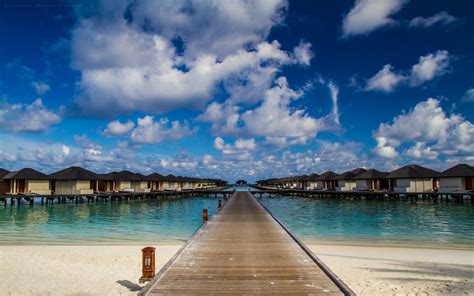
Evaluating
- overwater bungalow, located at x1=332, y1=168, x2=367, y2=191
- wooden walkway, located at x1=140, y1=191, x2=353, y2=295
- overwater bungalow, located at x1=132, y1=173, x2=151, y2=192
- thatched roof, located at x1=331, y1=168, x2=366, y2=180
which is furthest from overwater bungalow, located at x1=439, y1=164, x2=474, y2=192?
overwater bungalow, located at x1=132, y1=173, x2=151, y2=192

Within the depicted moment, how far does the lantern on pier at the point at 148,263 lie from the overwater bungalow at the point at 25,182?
119ft

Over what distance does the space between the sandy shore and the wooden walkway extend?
147 cm

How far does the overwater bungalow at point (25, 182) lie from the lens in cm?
3800

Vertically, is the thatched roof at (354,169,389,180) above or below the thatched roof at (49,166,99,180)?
below

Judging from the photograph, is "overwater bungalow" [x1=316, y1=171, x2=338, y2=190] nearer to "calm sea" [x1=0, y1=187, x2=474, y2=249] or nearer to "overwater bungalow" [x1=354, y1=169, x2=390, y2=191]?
"overwater bungalow" [x1=354, y1=169, x2=390, y2=191]

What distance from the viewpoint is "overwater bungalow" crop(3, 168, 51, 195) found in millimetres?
38000

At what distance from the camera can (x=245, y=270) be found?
25.5 feet

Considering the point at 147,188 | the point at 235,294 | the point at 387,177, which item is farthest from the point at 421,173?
the point at 235,294

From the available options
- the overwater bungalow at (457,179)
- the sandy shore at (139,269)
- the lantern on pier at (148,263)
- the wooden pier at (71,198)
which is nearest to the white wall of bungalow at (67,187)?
the wooden pier at (71,198)

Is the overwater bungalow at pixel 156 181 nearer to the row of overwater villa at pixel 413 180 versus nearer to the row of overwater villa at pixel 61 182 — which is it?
the row of overwater villa at pixel 61 182

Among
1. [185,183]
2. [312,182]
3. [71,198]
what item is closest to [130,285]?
[71,198]

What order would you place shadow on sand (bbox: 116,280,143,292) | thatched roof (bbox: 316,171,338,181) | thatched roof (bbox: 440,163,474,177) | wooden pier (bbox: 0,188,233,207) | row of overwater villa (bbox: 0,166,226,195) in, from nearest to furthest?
shadow on sand (bbox: 116,280,143,292), wooden pier (bbox: 0,188,233,207), thatched roof (bbox: 440,163,474,177), row of overwater villa (bbox: 0,166,226,195), thatched roof (bbox: 316,171,338,181)

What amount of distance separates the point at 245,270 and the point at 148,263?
7.78 feet

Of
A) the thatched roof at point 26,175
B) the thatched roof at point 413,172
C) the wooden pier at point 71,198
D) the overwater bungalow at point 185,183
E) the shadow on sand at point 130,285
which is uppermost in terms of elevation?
the thatched roof at point 26,175
